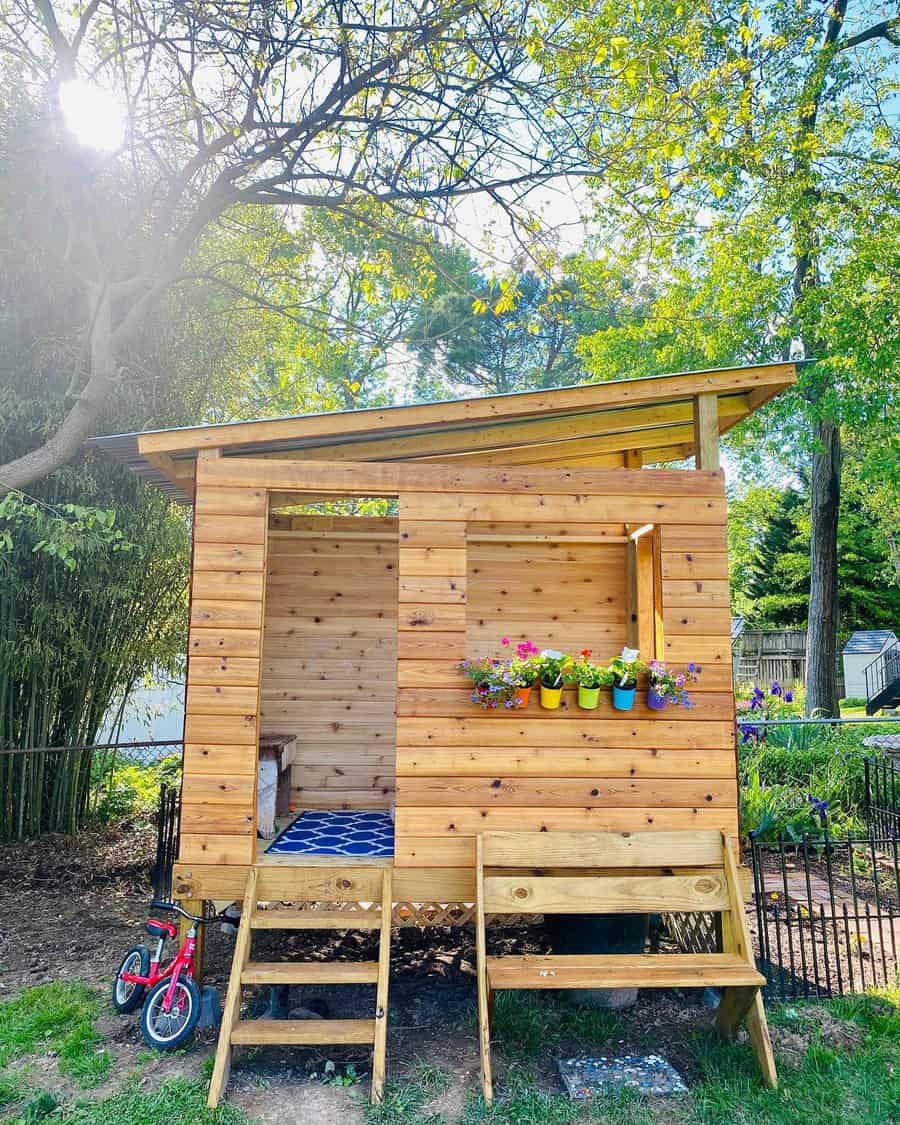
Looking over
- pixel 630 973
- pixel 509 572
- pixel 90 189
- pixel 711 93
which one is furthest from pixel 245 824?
pixel 711 93

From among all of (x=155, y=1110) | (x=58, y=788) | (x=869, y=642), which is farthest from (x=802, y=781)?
(x=869, y=642)

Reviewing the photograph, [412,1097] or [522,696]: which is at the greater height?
[522,696]

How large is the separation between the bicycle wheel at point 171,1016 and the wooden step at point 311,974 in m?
0.36

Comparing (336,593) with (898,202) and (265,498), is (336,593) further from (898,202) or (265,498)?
(898,202)

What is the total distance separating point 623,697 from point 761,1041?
1.64 meters

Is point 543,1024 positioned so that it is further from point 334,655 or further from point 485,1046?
point 334,655

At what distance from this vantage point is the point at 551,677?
161 inches

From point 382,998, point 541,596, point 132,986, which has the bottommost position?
point 132,986

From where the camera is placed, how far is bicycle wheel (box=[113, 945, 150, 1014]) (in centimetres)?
407

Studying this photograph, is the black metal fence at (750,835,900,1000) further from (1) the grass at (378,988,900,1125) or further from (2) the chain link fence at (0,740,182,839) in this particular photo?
(2) the chain link fence at (0,740,182,839)

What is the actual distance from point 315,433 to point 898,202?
30.9 ft

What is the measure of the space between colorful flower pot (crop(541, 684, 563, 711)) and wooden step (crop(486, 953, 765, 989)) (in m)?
1.20

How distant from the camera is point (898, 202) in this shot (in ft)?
32.8

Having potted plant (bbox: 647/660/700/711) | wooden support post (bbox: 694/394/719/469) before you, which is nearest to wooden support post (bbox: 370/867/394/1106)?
potted plant (bbox: 647/660/700/711)
